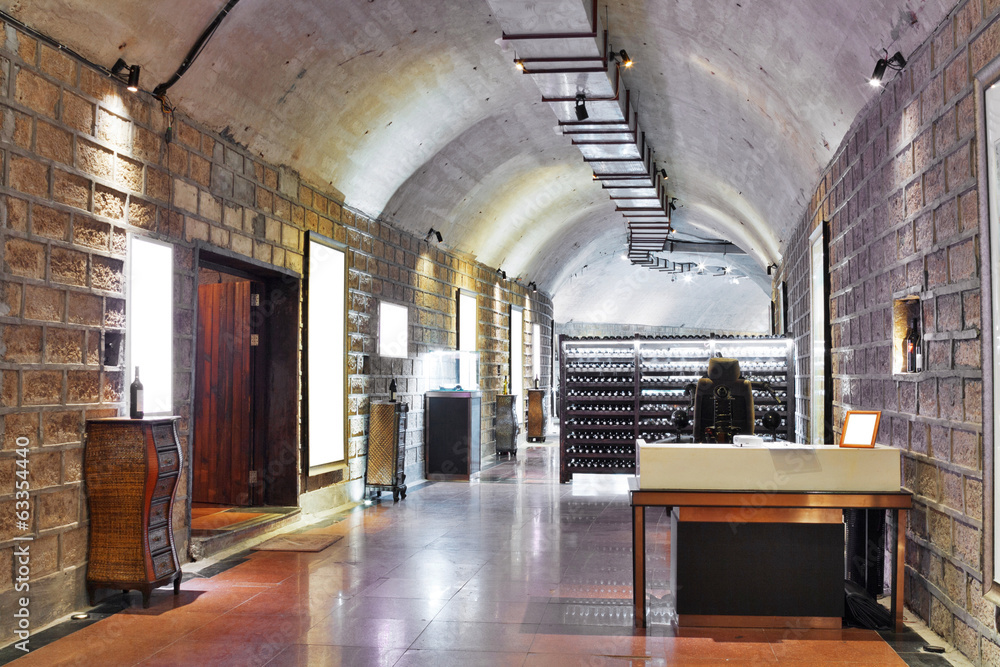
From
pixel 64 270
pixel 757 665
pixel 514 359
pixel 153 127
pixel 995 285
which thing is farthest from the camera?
pixel 514 359

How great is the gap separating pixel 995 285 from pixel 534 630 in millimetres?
2619

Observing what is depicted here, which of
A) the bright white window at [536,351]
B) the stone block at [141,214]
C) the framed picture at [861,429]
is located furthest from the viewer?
the bright white window at [536,351]

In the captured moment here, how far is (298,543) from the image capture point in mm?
6812

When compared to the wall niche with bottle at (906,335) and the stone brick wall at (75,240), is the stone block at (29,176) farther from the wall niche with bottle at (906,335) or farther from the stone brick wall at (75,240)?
the wall niche with bottle at (906,335)

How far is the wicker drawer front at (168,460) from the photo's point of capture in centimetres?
505

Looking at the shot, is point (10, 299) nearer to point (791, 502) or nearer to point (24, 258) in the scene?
point (24, 258)

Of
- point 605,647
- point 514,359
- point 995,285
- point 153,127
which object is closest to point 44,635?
point 605,647

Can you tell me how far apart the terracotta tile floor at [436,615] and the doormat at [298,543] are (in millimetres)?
104

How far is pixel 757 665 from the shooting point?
3.83m

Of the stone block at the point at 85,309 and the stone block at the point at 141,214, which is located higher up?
the stone block at the point at 141,214

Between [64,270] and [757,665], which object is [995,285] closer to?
[757,665]

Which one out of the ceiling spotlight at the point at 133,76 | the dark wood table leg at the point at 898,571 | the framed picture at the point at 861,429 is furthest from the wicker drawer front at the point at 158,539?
the dark wood table leg at the point at 898,571

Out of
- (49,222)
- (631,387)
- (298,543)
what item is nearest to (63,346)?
(49,222)

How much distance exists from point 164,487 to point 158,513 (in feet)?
0.49
